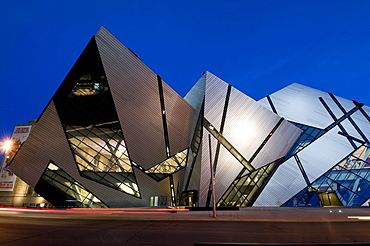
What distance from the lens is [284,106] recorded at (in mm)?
35031

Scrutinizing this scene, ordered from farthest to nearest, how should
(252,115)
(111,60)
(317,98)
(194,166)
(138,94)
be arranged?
(317,98) → (252,115) → (194,166) → (138,94) → (111,60)

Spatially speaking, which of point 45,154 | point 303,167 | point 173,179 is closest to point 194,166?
point 173,179

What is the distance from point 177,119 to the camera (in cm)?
2584

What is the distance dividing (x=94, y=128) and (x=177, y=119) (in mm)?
10193

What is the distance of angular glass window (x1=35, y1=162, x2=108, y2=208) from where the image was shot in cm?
2388

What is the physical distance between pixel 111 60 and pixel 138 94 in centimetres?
454

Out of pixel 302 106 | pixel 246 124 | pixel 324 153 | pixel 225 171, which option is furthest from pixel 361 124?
pixel 225 171

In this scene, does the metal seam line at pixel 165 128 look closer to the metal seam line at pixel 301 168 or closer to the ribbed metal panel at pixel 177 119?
the ribbed metal panel at pixel 177 119

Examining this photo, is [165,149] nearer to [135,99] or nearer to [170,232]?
[135,99]

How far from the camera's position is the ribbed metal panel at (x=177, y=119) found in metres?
24.9

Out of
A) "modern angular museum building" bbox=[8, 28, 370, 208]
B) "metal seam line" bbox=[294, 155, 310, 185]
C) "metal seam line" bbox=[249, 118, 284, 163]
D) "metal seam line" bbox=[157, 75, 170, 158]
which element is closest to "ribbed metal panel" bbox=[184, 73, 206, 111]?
"modern angular museum building" bbox=[8, 28, 370, 208]

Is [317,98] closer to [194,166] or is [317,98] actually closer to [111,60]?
[194,166]

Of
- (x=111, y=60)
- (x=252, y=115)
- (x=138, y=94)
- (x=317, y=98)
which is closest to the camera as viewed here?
(x=111, y=60)

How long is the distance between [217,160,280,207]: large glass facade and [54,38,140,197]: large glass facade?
444 inches
